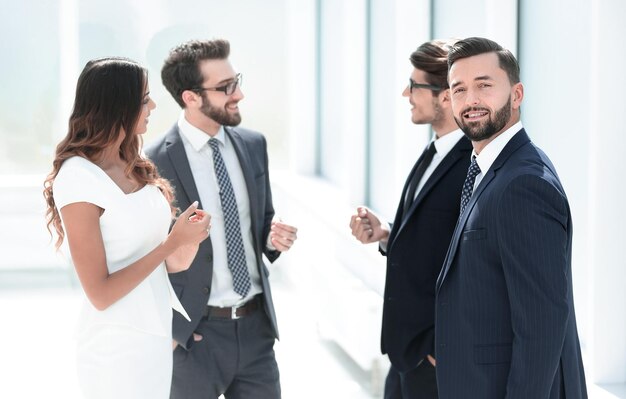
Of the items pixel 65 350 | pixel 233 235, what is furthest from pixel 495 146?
pixel 65 350

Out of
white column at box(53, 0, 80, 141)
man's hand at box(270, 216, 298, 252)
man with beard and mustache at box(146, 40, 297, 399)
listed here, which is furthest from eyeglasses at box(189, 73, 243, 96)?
white column at box(53, 0, 80, 141)

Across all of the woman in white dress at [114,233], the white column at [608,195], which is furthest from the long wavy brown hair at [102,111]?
the white column at [608,195]

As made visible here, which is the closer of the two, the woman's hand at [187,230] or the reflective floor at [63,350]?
the woman's hand at [187,230]

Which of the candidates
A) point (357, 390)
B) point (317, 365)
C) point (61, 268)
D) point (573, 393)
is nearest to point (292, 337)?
point (317, 365)

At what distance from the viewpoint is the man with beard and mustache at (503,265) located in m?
2.05

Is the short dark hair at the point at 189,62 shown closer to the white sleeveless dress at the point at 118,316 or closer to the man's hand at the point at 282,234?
the man's hand at the point at 282,234

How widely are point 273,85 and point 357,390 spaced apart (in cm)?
459

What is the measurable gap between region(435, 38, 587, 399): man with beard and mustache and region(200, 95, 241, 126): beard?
1179 mm

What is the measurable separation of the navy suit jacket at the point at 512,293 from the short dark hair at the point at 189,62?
146 centimetres

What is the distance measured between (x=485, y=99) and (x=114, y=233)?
99cm

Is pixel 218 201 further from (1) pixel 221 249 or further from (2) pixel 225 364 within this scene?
(2) pixel 225 364

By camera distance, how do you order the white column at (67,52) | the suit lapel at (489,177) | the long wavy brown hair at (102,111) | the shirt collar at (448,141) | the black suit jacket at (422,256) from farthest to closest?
the white column at (67,52) < the shirt collar at (448,141) < the black suit jacket at (422,256) < the long wavy brown hair at (102,111) < the suit lapel at (489,177)

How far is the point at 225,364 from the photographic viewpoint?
3.19 m

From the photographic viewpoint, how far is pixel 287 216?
824cm
